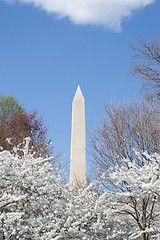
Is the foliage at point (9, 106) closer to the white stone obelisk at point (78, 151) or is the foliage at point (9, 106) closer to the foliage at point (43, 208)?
the white stone obelisk at point (78, 151)

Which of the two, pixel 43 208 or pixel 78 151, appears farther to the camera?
pixel 78 151

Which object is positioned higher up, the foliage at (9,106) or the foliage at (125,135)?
the foliage at (9,106)

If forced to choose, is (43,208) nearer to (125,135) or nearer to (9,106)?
(125,135)

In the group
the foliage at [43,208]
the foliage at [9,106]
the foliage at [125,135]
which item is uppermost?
the foliage at [9,106]

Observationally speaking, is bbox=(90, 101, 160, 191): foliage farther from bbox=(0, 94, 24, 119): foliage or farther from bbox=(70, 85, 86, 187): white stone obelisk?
bbox=(0, 94, 24, 119): foliage

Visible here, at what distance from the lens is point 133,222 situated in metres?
5.94

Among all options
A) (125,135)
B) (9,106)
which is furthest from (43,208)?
(9,106)

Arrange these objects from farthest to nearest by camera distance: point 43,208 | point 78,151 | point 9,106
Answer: point 9,106, point 78,151, point 43,208

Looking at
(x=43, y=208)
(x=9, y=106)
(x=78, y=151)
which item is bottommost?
(x=43, y=208)

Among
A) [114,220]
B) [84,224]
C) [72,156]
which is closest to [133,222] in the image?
[114,220]

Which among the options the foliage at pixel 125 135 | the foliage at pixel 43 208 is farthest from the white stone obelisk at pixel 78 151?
the foliage at pixel 43 208

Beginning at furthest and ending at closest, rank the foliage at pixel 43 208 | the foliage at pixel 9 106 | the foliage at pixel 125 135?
the foliage at pixel 9 106 < the foliage at pixel 125 135 < the foliage at pixel 43 208

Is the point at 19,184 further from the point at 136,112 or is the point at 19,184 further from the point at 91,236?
the point at 136,112

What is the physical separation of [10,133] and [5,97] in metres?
4.35
